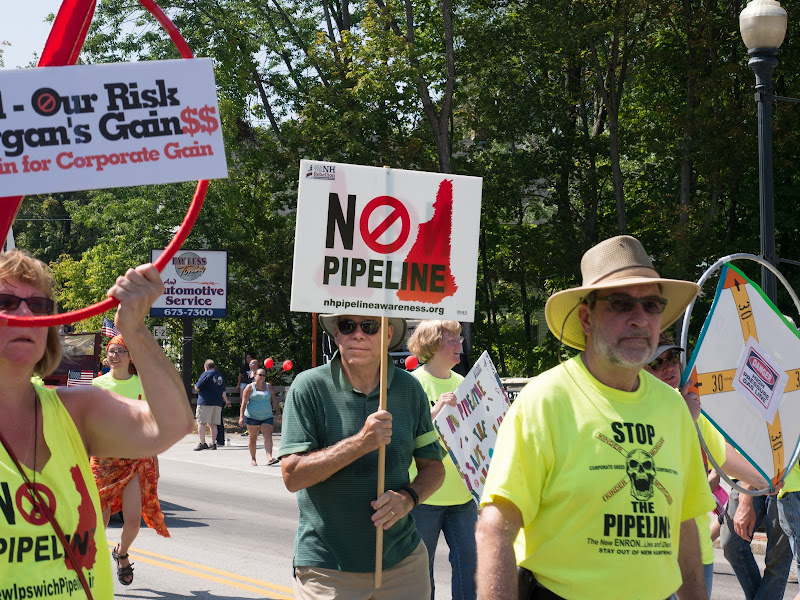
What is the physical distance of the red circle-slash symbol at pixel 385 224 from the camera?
4987 millimetres

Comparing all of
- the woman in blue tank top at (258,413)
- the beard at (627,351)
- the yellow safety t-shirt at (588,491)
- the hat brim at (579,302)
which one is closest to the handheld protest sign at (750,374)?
the hat brim at (579,302)

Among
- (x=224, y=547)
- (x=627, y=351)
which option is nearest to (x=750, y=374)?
(x=627, y=351)

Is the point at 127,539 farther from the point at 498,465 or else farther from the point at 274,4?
the point at 274,4

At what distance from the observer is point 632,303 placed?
3662 millimetres

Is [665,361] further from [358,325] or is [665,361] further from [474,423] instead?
[474,423]

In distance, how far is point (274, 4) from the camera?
114 feet

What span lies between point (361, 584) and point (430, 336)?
9.20ft

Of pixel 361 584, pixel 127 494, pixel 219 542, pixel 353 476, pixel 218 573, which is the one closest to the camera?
pixel 361 584

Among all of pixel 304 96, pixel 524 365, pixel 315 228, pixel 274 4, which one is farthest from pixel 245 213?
pixel 315 228

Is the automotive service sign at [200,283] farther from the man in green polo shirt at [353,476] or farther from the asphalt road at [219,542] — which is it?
the man in green polo shirt at [353,476]

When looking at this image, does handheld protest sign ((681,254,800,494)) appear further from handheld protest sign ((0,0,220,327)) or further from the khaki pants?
handheld protest sign ((0,0,220,327))

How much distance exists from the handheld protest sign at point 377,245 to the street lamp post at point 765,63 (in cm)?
500

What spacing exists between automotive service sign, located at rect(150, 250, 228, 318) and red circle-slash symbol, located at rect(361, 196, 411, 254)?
938 inches

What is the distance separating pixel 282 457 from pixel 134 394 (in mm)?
5000
